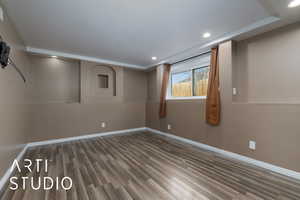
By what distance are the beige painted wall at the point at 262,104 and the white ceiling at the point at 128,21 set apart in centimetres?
54

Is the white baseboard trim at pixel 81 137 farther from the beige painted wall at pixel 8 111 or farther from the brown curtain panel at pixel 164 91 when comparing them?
the brown curtain panel at pixel 164 91

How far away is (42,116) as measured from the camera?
3.23 meters

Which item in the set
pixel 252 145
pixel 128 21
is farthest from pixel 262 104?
pixel 128 21

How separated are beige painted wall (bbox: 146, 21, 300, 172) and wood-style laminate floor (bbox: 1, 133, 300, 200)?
351 mm

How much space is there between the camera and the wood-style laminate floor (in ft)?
4.87

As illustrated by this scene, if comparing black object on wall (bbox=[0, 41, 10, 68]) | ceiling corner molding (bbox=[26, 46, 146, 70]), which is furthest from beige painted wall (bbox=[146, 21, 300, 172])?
black object on wall (bbox=[0, 41, 10, 68])

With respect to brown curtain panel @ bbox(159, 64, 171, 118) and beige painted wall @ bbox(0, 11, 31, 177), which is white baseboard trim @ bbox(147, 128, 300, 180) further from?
beige painted wall @ bbox(0, 11, 31, 177)

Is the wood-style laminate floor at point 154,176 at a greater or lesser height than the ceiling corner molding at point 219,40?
lesser

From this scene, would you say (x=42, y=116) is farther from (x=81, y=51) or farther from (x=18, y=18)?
(x=18, y=18)

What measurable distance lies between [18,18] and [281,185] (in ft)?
14.6

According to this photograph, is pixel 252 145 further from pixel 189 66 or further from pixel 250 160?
pixel 189 66

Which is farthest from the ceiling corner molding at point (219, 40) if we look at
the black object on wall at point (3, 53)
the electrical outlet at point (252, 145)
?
the black object on wall at point (3, 53)

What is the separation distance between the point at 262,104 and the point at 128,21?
2622 millimetres

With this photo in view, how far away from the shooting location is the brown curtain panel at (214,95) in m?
2.67
